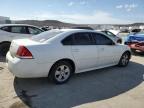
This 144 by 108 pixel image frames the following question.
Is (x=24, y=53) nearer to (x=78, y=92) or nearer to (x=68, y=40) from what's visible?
(x=68, y=40)

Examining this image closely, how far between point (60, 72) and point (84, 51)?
992 millimetres

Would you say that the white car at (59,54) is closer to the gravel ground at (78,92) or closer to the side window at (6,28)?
the gravel ground at (78,92)

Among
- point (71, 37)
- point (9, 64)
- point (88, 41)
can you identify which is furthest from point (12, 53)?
point (88, 41)

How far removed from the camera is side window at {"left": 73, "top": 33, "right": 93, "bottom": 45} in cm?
561

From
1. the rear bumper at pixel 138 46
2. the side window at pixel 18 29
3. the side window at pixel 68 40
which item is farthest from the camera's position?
the rear bumper at pixel 138 46

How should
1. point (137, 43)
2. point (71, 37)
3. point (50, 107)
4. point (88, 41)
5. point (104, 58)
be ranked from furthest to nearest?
point (137, 43), point (104, 58), point (88, 41), point (71, 37), point (50, 107)

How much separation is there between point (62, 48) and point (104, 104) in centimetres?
185

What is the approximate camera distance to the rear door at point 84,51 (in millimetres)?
5523

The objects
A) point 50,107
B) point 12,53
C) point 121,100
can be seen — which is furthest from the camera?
point 12,53

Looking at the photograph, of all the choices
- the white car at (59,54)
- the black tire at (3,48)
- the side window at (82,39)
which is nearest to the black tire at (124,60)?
the white car at (59,54)

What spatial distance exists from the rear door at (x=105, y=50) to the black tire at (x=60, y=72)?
132 centimetres

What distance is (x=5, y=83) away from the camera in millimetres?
5281

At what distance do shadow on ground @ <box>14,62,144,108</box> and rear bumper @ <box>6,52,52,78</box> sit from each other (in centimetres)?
44

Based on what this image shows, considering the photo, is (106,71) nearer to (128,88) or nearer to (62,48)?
(128,88)
